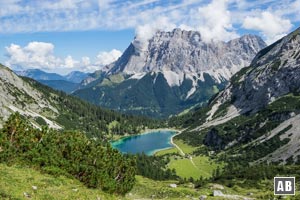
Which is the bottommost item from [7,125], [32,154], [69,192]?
[69,192]

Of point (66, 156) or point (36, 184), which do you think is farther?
point (66, 156)

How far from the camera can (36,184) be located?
40000mm

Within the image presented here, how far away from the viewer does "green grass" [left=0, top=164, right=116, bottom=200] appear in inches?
1417

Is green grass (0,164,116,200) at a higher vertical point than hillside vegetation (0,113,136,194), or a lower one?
lower

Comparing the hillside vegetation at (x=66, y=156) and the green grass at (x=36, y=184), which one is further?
the hillside vegetation at (x=66, y=156)

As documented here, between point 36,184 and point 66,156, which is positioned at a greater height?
point 66,156

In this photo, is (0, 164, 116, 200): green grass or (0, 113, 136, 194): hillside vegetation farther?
(0, 113, 136, 194): hillside vegetation

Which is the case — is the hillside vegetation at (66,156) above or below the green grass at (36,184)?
above

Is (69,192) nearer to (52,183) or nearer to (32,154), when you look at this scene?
(52,183)

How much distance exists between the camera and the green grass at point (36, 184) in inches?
1417

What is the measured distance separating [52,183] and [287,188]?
2876cm

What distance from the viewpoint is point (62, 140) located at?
5622cm

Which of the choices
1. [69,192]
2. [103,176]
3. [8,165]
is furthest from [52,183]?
[103,176]

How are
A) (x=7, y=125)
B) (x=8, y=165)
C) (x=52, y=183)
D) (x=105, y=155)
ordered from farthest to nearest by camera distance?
(x=105, y=155) < (x=7, y=125) < (x=8, y=165) < (x=52, y=183)
